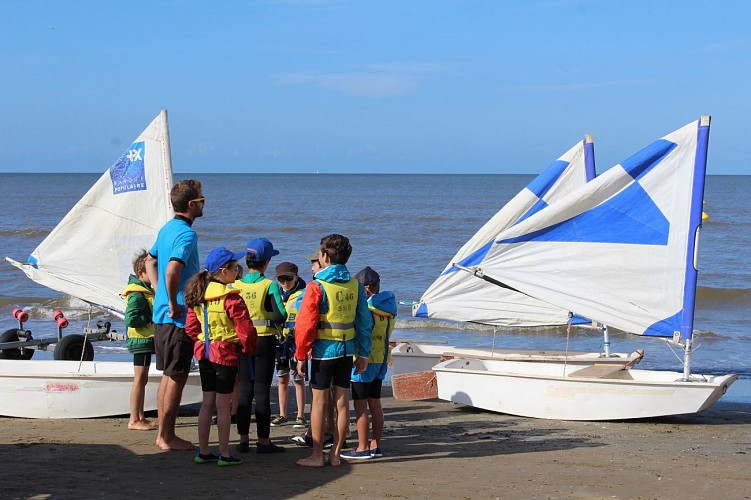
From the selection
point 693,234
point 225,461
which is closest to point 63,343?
point 225,461

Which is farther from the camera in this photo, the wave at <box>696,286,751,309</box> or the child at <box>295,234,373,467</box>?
the wave at <box>696,286,751,309</box>

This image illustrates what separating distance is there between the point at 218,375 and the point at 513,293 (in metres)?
5.69

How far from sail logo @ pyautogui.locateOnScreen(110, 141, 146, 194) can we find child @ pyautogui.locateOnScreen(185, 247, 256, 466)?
393 cm

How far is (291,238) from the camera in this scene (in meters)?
39.2

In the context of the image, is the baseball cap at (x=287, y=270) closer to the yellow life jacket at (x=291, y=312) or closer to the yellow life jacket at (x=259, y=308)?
the yellow life jacket at (x=291, y=312)

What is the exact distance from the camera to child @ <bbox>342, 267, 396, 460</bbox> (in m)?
6.80

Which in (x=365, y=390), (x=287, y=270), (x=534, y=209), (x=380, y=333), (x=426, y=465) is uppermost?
(x=534, y=209)

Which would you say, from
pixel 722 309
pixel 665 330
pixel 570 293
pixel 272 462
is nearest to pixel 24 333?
pixel 272 462

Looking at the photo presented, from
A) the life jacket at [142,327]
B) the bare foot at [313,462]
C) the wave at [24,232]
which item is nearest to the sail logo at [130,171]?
the life jacket at [142,327]

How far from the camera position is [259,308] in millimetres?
6895

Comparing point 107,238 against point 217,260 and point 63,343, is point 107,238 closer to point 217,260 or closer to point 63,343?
point 63,343

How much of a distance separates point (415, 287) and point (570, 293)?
46.9ft

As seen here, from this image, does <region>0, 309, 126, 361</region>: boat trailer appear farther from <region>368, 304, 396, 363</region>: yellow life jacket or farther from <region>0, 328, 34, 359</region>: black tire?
<region>368, 304, 396, 363</region>: yellow life jacket

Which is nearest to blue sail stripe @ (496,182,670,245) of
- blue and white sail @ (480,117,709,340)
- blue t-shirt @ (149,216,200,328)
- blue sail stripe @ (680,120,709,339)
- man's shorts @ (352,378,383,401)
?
blue and white sail @ (480,117,709,340)
